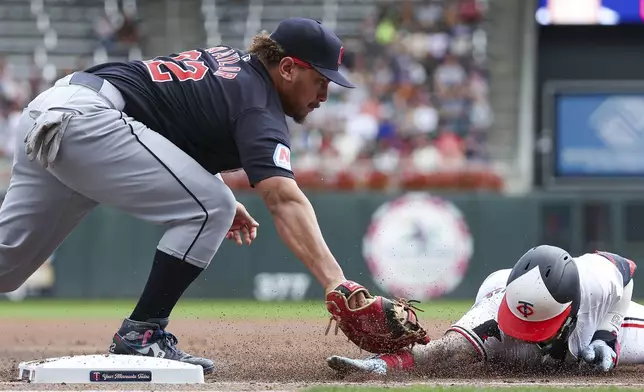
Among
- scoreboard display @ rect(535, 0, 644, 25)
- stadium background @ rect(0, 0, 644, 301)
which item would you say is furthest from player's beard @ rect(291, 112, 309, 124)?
scoreboard display @ rect(535, 0, 644, 25)

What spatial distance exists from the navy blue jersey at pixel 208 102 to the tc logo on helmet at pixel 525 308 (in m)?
1.22

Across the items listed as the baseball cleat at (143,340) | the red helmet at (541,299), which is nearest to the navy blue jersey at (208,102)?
the baseball cleat at (143,340)

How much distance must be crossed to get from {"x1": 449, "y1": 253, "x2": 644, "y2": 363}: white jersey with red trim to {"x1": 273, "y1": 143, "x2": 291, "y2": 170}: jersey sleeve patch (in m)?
1.29

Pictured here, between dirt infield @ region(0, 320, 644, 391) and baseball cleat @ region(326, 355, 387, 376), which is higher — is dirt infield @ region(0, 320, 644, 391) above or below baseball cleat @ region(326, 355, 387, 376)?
below

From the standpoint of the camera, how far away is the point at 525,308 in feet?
16.3

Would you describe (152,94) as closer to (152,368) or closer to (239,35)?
(152,368)

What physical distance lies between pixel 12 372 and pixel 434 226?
27.0 feet

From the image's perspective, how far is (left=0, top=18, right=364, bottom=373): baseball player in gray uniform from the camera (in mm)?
4961

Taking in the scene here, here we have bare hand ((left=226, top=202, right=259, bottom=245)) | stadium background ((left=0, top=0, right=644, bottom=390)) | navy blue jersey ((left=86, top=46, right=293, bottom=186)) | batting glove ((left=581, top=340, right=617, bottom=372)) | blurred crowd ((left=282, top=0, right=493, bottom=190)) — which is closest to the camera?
navy blue jersey ((left=86, top=46, right=293, bottom=186))

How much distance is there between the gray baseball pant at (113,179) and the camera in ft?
16.4

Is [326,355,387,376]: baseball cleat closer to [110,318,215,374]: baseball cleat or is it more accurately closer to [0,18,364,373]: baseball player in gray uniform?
[0,18,364,373]: baseball player in gray uniform

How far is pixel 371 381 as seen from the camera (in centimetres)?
496

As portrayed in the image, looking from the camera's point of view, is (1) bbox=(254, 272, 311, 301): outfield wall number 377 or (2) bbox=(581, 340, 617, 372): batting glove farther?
(1) bbox=(254, 272, 311, 301): outfield wall number 377

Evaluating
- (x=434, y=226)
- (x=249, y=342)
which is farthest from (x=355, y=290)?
(x=434, y=226)
